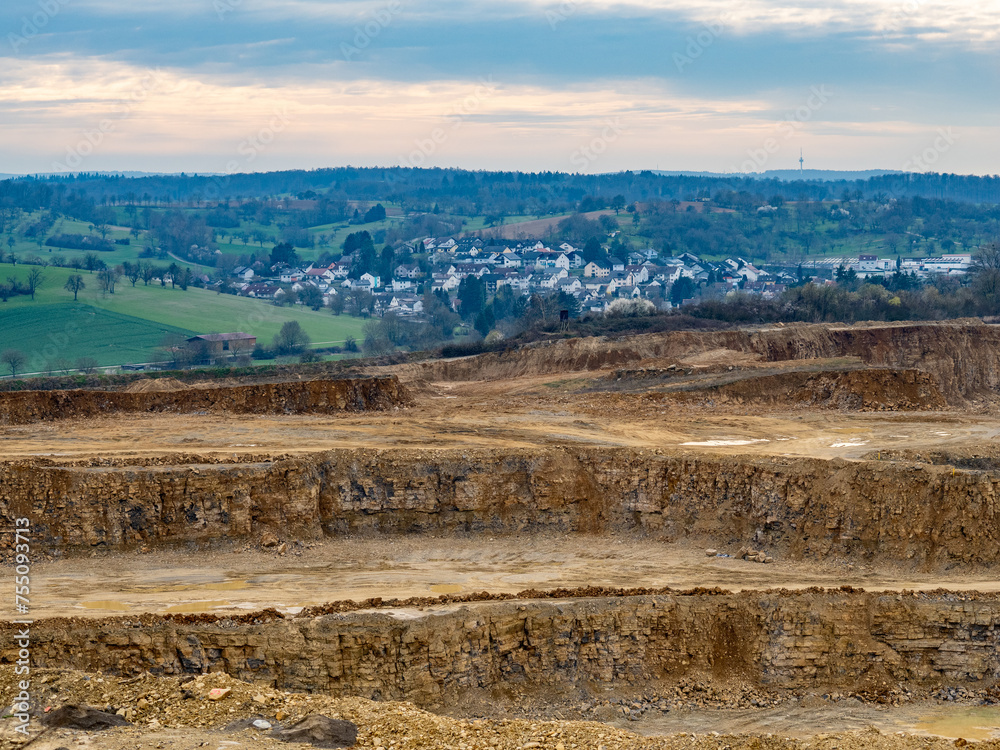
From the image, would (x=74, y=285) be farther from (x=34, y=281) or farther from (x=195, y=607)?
(x=195, y=607)

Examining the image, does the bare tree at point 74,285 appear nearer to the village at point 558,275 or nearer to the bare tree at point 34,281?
the bare tree at point 34,281

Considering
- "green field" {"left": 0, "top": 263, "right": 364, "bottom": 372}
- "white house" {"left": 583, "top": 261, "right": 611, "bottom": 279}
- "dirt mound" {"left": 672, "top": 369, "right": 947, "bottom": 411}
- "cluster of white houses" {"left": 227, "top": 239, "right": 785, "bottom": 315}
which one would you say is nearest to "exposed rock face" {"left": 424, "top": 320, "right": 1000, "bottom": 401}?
"dirt mound" {"left": 672, "top": 369, "right": 947, "bottom": 411}

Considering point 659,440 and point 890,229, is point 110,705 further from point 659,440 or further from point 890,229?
point 890,229

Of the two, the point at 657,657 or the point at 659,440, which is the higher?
the point at 659,440

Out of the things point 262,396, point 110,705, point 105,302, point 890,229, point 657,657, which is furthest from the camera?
point 890,229

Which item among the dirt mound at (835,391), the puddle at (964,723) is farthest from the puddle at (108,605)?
the dirt mound at (835,391)

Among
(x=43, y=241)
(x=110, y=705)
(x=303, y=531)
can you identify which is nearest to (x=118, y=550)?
(x=303, y=531)

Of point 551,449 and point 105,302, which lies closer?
point 551,449
